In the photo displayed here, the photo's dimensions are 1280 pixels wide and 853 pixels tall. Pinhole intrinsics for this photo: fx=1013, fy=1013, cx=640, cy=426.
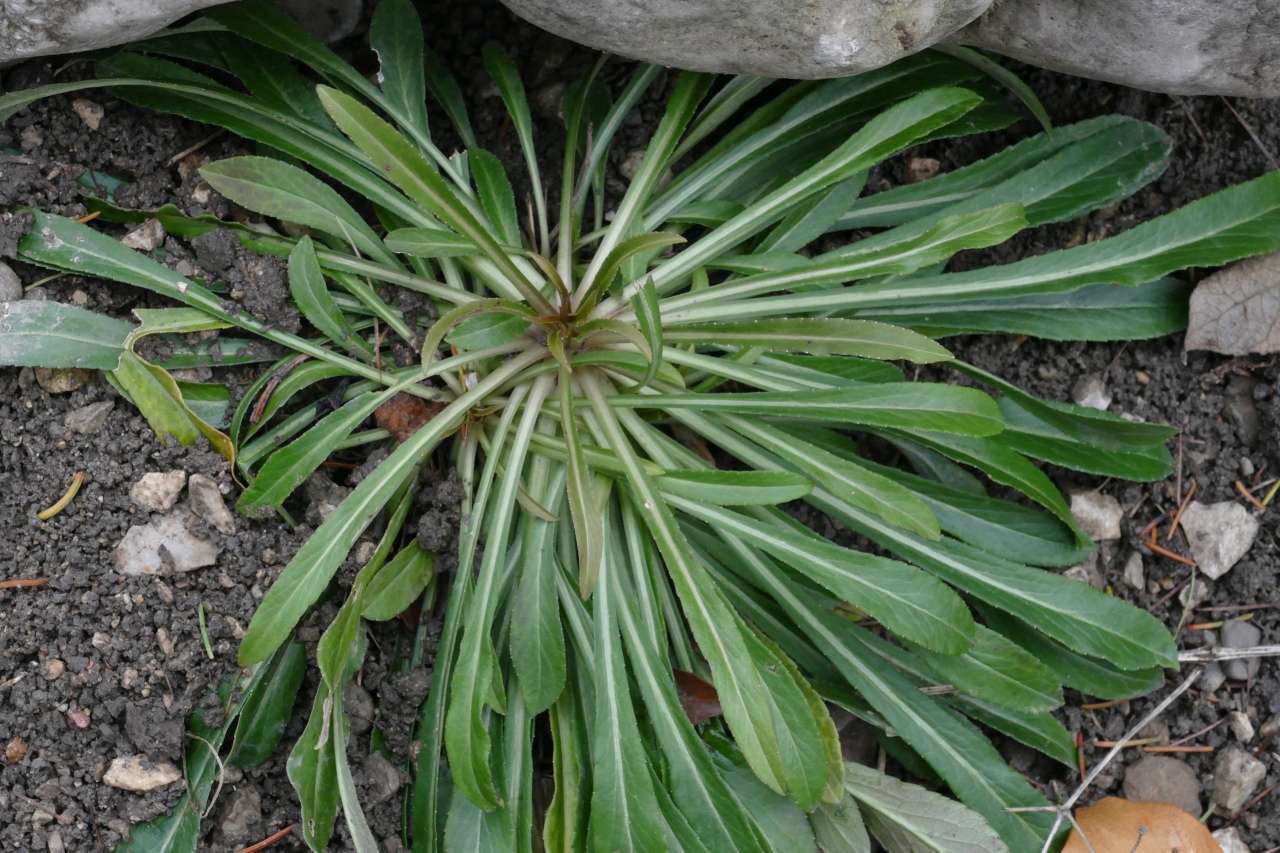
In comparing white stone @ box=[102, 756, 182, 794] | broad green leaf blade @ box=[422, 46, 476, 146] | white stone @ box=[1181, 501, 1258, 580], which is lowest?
white stone @ box=[102, 756, 182, 794]

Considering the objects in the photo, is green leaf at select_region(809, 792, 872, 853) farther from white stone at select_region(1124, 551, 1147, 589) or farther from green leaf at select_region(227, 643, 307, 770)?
green leaf at select_region(227, 643, 307, 770)

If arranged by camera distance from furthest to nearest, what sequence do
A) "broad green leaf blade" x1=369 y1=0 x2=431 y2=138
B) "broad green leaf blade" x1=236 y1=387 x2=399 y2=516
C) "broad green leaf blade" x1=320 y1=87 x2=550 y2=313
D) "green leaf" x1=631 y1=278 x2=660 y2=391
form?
1. "broad green leaf blade" x1=369 y1=0 x2=431 y2=138
2. "broad green leaf blade" x1=236 y1=387 x2=399 y2=516
3. "green leaf" x1=631 y1=278 x2=660 y2=391
4. "broad green leaf blade" x1=320 y1=87 x2=550 y2=313

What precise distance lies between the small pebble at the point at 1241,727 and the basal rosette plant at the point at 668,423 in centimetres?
38

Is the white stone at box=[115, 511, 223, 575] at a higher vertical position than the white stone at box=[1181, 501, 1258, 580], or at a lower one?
lower

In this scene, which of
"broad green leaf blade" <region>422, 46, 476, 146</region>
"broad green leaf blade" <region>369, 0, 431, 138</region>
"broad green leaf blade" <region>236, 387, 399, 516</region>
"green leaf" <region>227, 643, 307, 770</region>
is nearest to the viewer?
"broad green leaf blade" <region>236, 387, 399, 516</region>

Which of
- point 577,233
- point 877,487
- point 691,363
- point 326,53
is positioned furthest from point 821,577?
point 326,53

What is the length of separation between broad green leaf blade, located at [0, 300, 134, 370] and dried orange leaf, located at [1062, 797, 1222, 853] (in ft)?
6.61

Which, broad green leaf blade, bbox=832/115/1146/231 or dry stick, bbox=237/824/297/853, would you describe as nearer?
dry stick, bbox=237/824/297/853

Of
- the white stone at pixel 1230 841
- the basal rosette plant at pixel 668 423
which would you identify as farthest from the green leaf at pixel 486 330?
the white stone at pixel 1230 841

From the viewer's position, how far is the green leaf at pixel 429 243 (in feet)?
5.42

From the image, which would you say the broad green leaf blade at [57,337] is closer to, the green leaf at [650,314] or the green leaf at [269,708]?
the green leaf at [269,708]

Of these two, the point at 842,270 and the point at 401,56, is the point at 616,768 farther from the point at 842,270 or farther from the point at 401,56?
the point at 401,56

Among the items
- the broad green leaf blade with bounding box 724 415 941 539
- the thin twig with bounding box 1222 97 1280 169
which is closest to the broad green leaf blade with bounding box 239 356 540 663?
the broad green leaf blade with bounding box 724 415 941 539

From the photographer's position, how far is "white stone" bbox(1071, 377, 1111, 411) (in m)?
2.24
